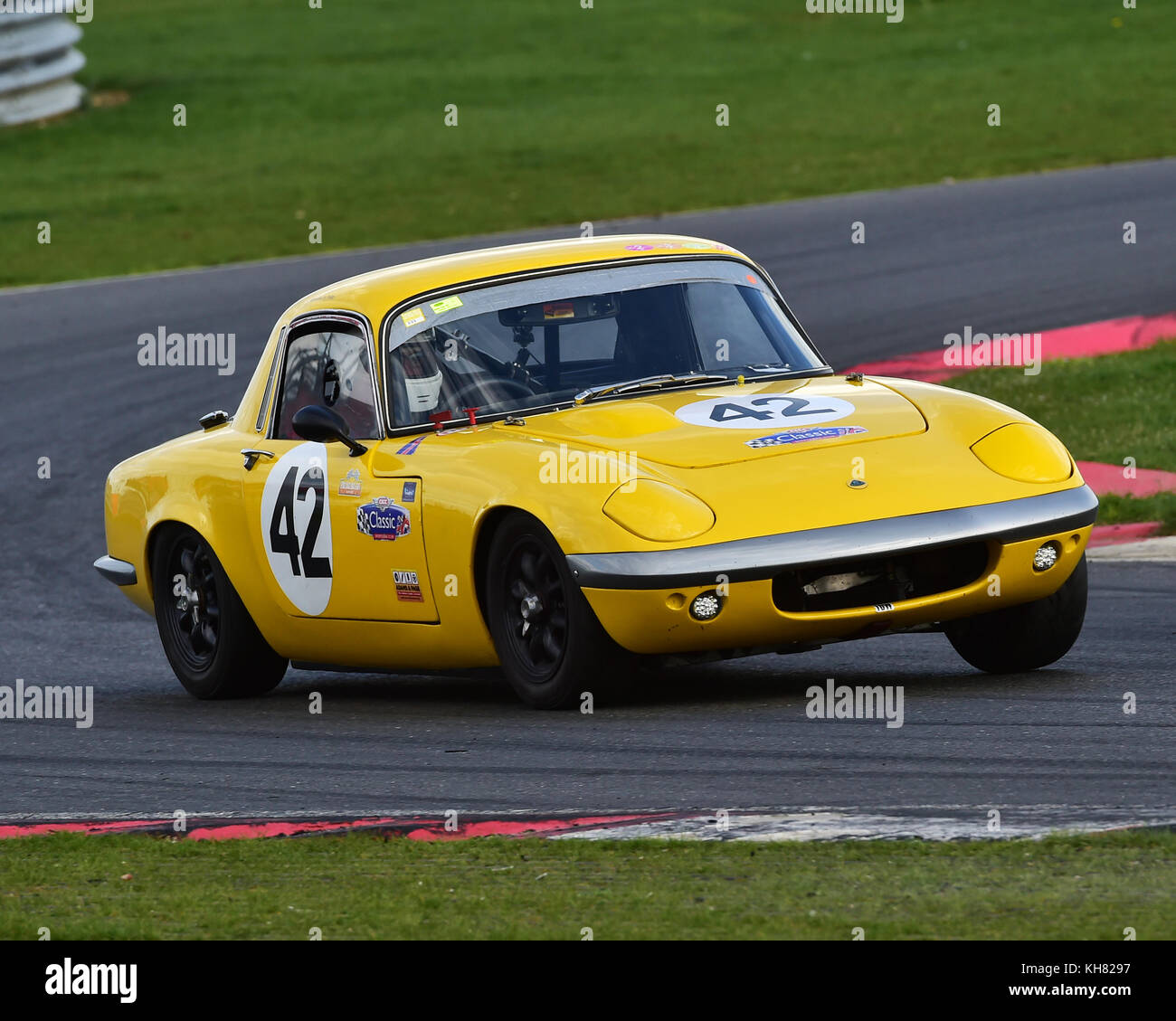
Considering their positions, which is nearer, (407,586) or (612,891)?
(612,891)

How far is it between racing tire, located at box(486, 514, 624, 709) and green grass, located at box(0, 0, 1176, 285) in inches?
622

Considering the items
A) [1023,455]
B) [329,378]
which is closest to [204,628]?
[329,378]

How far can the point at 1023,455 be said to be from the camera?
7574mm

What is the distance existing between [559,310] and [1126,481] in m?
4.51

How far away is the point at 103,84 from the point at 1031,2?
16717mm

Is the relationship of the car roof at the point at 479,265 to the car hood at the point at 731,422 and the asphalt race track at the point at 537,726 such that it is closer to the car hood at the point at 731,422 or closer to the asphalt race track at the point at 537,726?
the car hood at the point at 731,422

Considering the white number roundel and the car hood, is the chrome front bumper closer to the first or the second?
the car hood

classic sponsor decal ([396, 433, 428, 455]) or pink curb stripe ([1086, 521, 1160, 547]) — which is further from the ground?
classic sponsor decal ([396, 433, 428, 455])

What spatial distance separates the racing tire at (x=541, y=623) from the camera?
719cm

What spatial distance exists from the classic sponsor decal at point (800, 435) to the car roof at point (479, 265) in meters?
1.37

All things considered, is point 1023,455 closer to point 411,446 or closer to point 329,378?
point 411,446

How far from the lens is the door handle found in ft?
28.9

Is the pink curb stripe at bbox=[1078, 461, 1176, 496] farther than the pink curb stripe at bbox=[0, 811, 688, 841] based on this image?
Yes

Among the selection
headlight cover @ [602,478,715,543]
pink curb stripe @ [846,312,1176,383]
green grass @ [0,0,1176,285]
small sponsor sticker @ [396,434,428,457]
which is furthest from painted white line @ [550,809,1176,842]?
green grass @ [0,0,1176,285]
